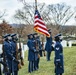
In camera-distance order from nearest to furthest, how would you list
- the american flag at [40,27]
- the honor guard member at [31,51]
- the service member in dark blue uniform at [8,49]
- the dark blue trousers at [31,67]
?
the service member in dark blue uniform at [8,49], the honor guard member at [31,51], the dark blue trousers at [31,67], the american flag at [40,27]

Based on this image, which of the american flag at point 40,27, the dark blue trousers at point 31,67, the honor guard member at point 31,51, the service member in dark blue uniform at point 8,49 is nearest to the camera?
the service member in dark blue uniform at point 8,49

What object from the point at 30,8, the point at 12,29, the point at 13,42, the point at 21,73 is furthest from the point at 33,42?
the point at 12,29

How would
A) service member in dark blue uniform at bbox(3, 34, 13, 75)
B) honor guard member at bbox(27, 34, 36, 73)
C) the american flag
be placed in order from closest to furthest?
service member in dark blue uniform at bbox(3, 34, 13, 75) → honor guard member at bbox(27, 34, 36, 73) → the american flag

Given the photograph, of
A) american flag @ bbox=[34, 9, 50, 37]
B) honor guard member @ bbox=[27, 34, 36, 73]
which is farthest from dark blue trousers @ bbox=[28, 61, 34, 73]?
american flag @ bbox=[34, 9, 50, 37]

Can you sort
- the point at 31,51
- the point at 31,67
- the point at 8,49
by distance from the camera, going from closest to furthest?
1. the point at 8,49
2. the point at 31,51
3. the point at 31,67

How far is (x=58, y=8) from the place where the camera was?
69.2m

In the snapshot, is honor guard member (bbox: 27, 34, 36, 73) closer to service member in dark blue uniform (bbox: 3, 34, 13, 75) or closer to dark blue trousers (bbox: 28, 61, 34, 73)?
dark blue trousers (bbox: 28, 61, 34, 73)

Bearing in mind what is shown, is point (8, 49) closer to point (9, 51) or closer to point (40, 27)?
point (9, 51)

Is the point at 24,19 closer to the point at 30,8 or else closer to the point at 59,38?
the point at 30,8

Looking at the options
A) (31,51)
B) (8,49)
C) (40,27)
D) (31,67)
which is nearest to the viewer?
(8,49)

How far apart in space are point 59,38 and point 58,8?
56732 millimetres

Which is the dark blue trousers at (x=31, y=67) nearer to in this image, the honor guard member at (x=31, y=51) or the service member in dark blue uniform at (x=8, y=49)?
the honor guard member at (x=31, y=51)

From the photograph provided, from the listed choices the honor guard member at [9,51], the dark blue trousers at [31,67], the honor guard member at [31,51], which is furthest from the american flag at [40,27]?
the honor guard member at [9,51]

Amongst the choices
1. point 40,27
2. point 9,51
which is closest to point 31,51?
point 40,27
